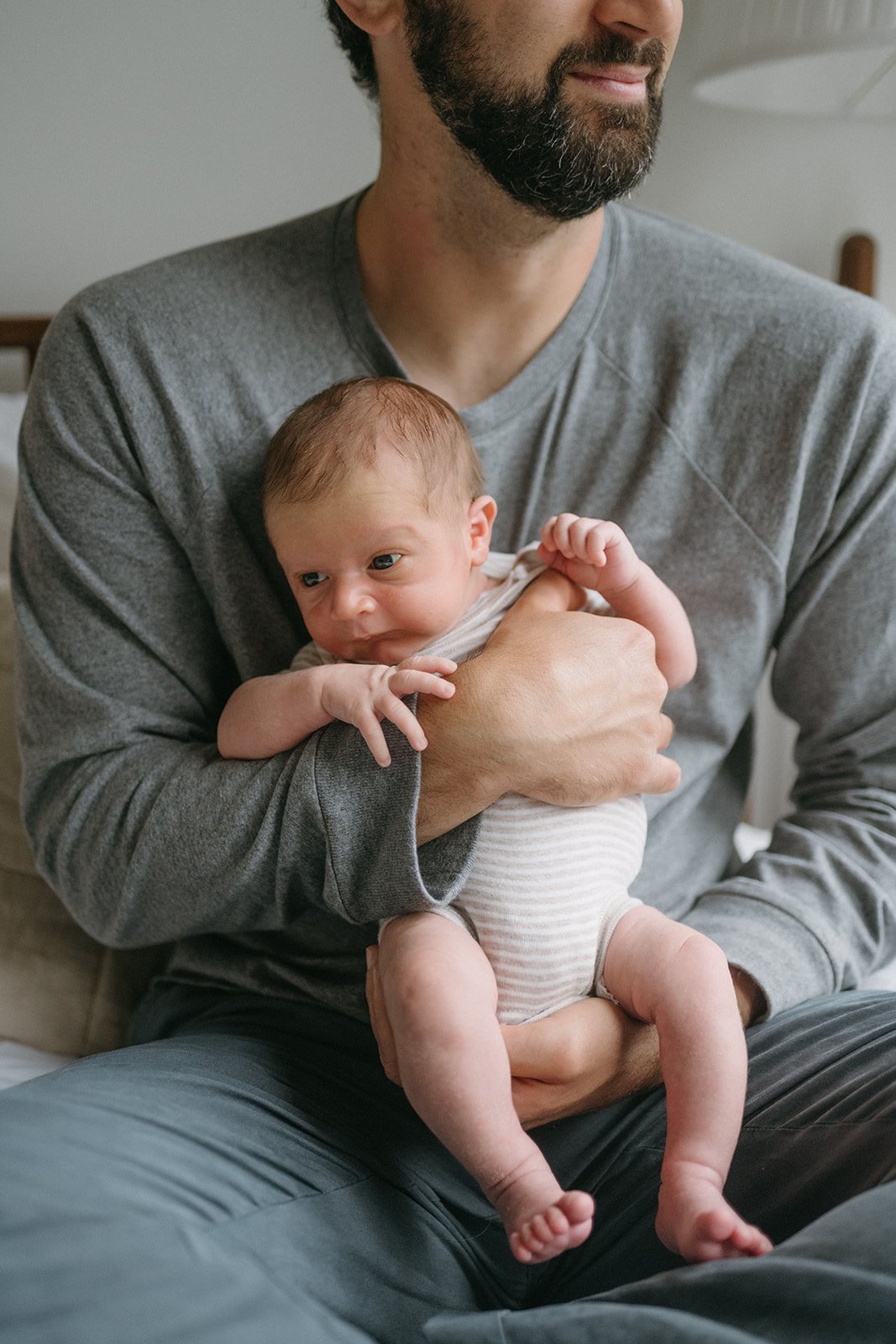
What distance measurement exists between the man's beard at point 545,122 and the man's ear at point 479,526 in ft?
1.00

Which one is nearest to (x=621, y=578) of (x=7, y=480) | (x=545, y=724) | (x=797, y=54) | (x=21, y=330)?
(x=545, y=724)

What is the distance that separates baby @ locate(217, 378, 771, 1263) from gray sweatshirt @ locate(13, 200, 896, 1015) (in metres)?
0.13

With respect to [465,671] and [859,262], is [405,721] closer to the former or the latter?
[465,671]

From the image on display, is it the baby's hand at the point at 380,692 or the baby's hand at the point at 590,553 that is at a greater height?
the baby's hand at the point at 590,553

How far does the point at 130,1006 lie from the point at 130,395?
0.68 m

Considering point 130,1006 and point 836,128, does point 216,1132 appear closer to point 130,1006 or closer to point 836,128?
point 130,1006

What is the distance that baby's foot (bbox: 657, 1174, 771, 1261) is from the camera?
0.78 metres

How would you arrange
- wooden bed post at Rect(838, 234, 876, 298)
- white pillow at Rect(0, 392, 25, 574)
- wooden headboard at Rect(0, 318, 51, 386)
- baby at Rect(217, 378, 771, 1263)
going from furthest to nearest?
wooden bed post at Rect(838, 234, 876, 298), wooden headboard at Rect(0, 318, 51, 386), white pillow at Rect(0, 392, 25, 574), baby at Rect(217, 378, 771, 1263)

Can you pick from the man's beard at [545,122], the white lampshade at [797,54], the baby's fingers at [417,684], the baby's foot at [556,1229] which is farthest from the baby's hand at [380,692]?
the white lampshade at [797,54]

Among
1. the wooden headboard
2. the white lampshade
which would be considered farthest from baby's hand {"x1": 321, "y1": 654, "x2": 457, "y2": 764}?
the wooden headboard

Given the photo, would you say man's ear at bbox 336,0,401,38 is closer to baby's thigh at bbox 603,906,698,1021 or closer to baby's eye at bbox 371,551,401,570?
baby's eye at bbox 371,551,401,570

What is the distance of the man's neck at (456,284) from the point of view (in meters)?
1.23

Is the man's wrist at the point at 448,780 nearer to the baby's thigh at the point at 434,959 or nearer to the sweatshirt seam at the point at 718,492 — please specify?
the baby's thigh at the point at 434,959

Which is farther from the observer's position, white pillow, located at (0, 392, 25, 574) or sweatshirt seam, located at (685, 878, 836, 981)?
white pillow, located at (0, 392, 25, 574)
